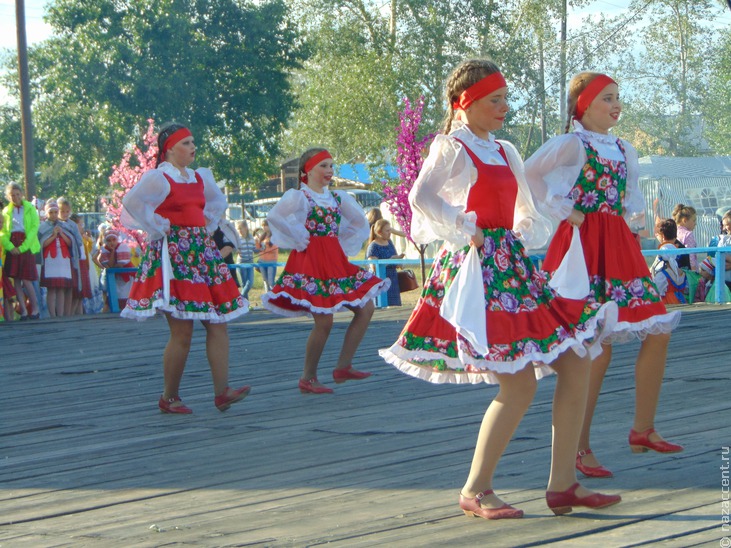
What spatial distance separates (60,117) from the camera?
38.4 metres

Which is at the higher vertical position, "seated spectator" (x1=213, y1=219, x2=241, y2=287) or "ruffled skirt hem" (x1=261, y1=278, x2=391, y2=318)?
"seated spectator" (x1=213, y1=219, x2=241, y2=287)

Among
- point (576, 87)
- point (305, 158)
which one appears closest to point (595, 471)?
point (576, 87)

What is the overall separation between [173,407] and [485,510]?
316 centimetres

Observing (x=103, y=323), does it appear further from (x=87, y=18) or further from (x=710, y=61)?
(x=710, y=61)

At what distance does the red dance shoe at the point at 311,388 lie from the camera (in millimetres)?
7047

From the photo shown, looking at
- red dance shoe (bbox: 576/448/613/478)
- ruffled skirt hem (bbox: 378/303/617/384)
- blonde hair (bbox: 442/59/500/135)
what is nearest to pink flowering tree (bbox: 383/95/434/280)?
red dance shoe (bbox: 576/448/613/478)

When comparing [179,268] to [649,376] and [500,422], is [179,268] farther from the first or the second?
[500,422]

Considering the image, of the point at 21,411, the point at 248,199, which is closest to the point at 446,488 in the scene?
the point at 21,411

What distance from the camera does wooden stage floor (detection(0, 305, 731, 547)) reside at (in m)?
3.70

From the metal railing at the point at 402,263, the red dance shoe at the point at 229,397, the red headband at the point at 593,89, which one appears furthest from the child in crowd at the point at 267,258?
the red headband at the point at 593,89

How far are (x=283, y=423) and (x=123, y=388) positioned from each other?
A: 87.3 inches

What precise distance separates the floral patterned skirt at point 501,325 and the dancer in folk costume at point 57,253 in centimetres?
1127

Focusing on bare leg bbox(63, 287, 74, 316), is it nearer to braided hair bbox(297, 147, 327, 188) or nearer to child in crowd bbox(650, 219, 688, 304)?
child in crowd bbox(650, 219, 688, 304)

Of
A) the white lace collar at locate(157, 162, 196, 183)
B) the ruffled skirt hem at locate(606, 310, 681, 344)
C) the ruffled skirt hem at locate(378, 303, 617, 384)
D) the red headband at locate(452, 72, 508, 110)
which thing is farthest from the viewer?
the white lace collar at locate(157, 162, 196, 183)
